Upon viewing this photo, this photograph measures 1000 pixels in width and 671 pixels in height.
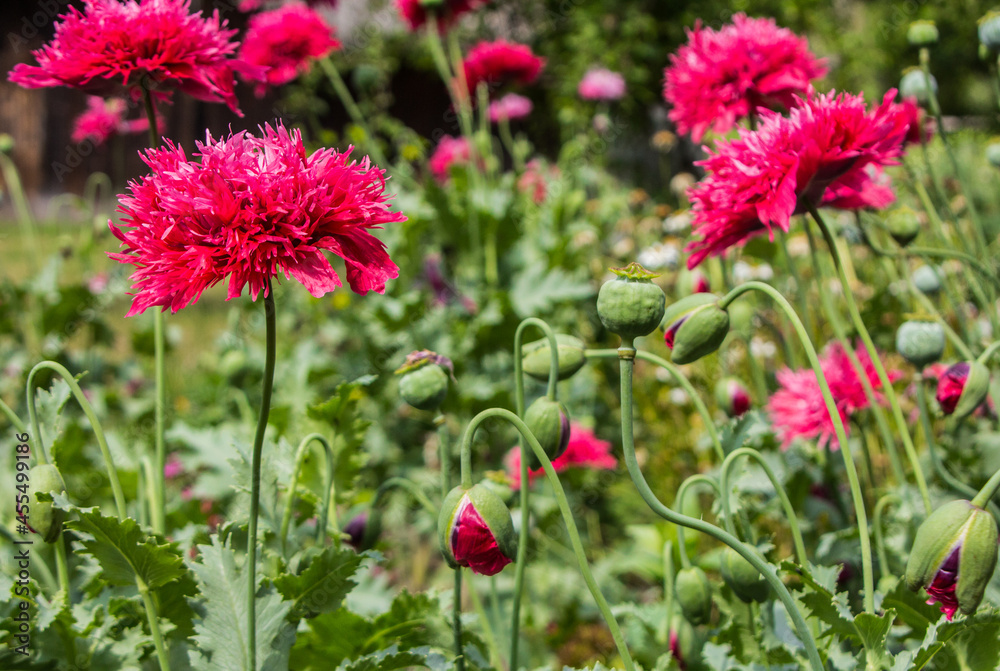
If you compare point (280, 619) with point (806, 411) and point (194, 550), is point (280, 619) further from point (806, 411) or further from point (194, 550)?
point (806, 411)

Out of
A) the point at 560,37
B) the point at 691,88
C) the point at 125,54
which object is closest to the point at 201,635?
the point at 125,54

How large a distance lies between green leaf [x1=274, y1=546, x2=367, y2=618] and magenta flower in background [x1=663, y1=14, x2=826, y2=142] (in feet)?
3.06

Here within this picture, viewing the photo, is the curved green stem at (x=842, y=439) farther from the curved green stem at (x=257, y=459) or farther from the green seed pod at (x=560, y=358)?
the curved green stem at (x=257, y=459)

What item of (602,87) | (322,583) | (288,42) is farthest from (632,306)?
(602,87)

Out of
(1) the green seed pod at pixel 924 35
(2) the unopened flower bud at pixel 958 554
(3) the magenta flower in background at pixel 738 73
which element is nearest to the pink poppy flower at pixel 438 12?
(3) the magenta flower in background at pixel 738 73

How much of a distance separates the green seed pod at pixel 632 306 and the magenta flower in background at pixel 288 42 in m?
1.66

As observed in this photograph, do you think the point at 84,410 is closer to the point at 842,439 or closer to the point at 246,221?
the point at 246,221

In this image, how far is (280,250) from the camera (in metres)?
0.73

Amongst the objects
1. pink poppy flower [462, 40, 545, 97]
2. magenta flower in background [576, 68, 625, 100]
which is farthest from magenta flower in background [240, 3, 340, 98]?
magenta flower in background [576, 68, 625, 100]

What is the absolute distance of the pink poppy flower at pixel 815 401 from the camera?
4.24ft

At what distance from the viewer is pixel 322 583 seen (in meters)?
0.90

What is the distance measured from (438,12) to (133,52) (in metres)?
1.40

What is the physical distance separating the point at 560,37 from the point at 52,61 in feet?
27.6

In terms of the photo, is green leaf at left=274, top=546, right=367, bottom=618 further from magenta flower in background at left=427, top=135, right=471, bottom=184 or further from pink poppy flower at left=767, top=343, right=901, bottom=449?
magenta flower in background at left=427, top=135, right=471, bottom=184
